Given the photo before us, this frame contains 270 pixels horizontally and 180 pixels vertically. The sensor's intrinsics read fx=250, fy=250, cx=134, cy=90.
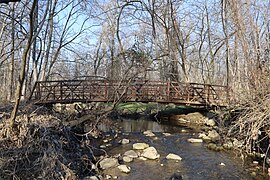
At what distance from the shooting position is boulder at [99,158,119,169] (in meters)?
7.07

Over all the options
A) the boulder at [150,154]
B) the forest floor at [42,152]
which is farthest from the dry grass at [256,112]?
the boulder at [150,154]

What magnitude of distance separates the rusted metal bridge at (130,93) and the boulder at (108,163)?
5.06m

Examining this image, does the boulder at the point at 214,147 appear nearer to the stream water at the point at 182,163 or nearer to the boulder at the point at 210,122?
the stream water at the point at 182,163

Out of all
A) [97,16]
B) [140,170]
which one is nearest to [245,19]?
[140,170]

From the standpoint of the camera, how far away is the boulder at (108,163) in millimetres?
7066

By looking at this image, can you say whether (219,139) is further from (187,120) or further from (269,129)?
(187,120)

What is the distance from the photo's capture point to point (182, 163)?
25.2ft

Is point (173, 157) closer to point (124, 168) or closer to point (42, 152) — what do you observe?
point (124, 168)

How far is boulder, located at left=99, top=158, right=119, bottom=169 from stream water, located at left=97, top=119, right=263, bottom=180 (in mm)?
294

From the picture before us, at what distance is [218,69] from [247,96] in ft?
79.0

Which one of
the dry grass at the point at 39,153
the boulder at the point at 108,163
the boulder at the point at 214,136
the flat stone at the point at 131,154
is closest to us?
the dry grass at the point at 39,153

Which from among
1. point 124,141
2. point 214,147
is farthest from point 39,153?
point 214,147

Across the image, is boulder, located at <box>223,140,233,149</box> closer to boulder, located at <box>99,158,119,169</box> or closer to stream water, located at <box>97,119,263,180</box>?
stream water, located at <box>97,119,263,180</box>

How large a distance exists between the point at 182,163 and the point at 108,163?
7.48ft
